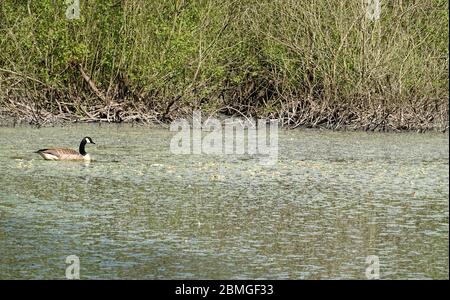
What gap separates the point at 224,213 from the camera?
35.2 ft

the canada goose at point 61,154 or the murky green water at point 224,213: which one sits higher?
the canada goose at point 61,154

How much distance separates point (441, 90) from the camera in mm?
21109

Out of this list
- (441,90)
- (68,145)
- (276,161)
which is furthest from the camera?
(441,90)

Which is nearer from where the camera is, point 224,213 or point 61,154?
point 224,213

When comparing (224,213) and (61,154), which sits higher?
(61,154)

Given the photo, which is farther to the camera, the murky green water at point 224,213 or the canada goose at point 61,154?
the canada goose at point 61,154

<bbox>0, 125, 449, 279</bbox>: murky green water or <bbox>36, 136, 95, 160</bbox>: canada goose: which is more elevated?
<bbox>36, 136, 95, 160</bbox>: canada goose

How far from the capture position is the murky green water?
A: 834 cm

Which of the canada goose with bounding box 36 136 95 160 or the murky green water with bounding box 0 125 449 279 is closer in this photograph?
the murky green water with bounding box 0 125 449 279

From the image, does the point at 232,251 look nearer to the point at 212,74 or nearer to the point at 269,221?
the point at 269,221

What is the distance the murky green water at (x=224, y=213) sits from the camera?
8336 millimetres

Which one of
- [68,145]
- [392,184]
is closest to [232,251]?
[392,184]
